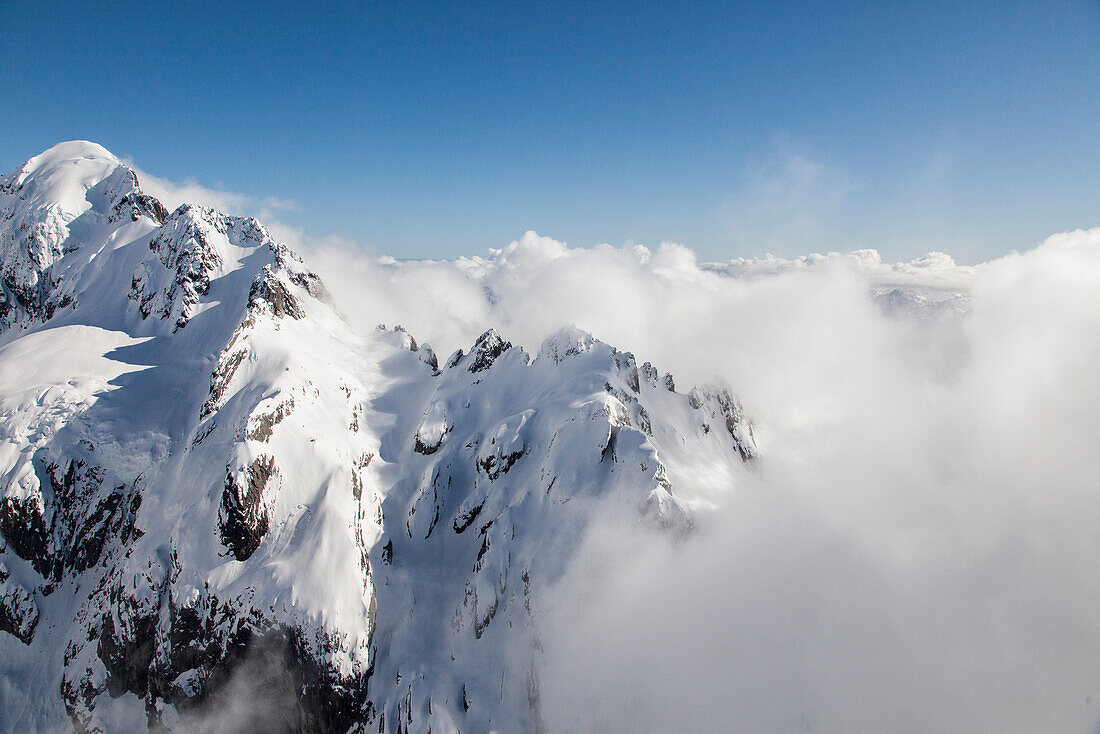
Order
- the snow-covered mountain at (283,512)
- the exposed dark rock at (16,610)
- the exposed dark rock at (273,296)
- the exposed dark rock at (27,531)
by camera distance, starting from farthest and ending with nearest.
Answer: the exposed dark rock at (273,296) < the exposed dark rock at (27,531) < the exposed dark rock at (16,610) < the snow-covered mountain at (283,512)

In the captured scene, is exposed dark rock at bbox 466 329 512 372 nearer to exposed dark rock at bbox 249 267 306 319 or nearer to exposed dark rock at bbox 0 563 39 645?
exposed dark rock at bbox 249 267 306 319

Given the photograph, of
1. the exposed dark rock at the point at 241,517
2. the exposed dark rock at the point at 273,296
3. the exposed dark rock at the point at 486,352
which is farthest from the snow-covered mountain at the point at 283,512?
the exposed dark rock at the point at 273,296

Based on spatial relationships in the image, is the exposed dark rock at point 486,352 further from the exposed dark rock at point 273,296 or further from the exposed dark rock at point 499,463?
the exposed dark rock at point 273,296

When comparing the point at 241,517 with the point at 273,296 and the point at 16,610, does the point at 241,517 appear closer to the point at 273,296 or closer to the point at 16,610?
the point at 16,610

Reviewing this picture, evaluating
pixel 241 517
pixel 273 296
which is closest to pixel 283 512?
pixel 241 517

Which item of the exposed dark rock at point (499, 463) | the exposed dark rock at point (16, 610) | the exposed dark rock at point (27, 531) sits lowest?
the exposed dark rock at point (16, 610)

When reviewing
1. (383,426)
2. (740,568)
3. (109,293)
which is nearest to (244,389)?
(383,426)

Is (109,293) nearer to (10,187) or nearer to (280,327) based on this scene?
(280,327)

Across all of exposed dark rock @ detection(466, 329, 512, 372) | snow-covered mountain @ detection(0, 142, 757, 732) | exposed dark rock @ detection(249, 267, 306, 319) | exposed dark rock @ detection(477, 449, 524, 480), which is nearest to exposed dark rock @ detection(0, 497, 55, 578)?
snow-covered mountain @ detection(0, 142, 757, 732)
